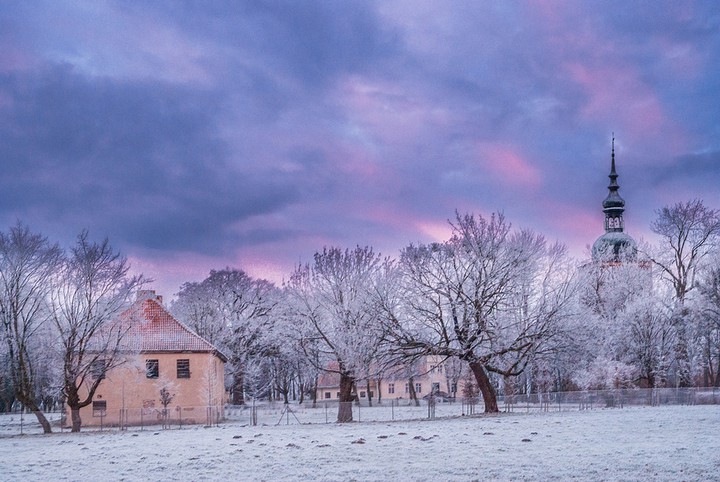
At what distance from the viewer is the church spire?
99.3 m

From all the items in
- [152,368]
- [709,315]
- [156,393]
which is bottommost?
[156,393]

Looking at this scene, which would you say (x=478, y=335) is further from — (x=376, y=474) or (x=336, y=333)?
(x=376, y=474)

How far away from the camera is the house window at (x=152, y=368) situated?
2126 inches

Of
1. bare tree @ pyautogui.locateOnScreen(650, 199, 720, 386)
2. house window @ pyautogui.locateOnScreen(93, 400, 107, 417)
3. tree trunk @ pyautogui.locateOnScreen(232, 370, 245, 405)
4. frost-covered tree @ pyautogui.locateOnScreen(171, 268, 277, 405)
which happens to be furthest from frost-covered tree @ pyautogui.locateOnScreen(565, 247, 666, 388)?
house window @ pyautogui.locateOnScreen(93, 400, 107, 417)

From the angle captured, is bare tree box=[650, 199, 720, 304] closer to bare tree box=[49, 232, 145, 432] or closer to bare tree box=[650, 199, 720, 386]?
bare tree box=[650, 199, 720, 386]


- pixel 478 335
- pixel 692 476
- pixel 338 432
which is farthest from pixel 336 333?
pixel 692 476

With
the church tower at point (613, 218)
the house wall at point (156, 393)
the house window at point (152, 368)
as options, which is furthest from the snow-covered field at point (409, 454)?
the church tower at point (613, 218)

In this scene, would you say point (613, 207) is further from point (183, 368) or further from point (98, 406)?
point (98, 406)

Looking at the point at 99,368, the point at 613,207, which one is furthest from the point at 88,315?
the point at 613,207

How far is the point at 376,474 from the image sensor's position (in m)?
19.6

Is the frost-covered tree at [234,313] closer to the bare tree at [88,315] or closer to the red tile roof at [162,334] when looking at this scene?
the red tile roof at [162,334]

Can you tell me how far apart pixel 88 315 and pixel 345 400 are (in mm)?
16002

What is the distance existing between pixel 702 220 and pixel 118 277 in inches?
1864

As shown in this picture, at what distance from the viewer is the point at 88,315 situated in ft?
147
